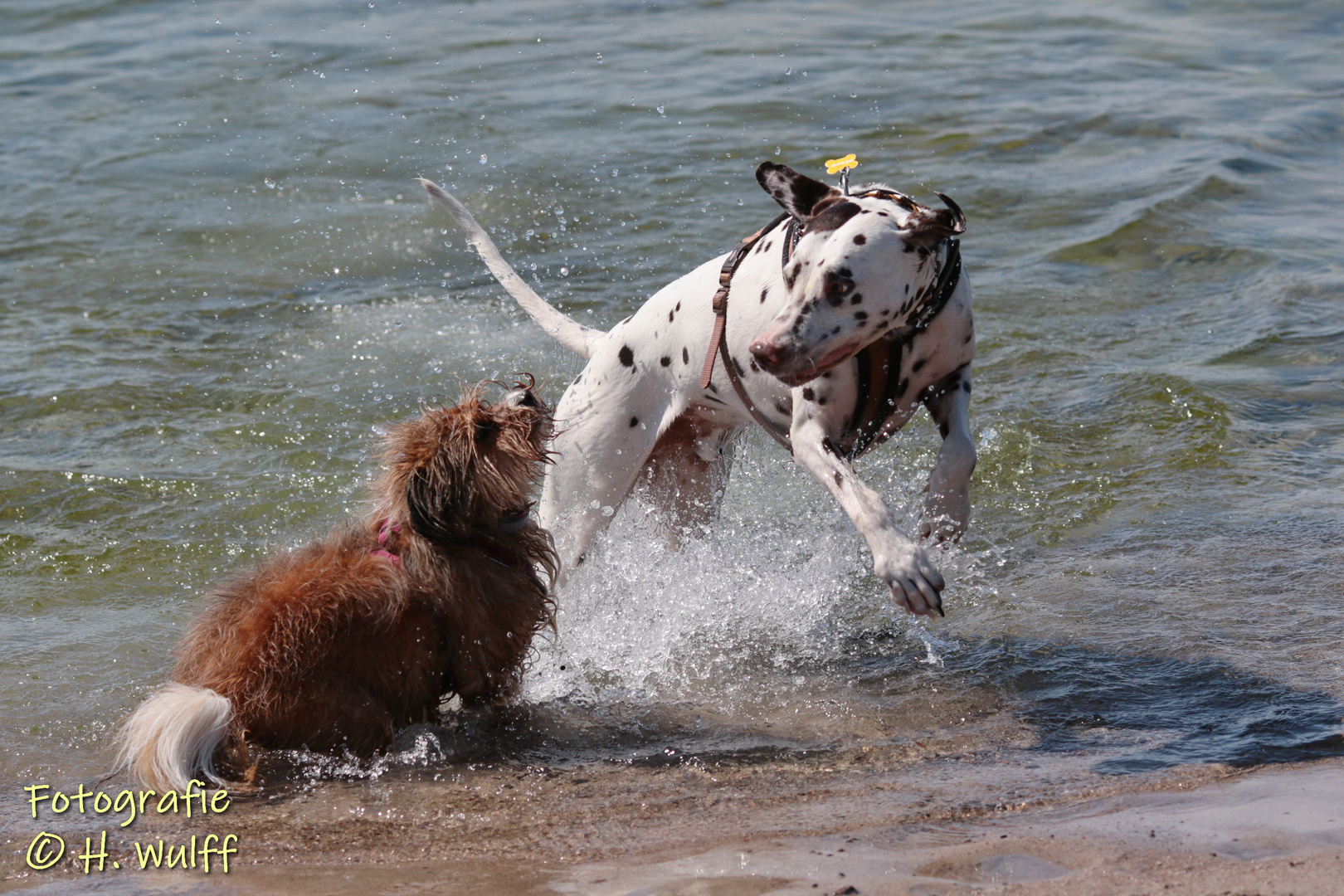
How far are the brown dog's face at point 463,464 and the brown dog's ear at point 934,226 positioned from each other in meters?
1.33

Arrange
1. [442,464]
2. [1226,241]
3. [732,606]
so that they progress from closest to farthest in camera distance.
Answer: [442,464], [732,606], [1226,241]

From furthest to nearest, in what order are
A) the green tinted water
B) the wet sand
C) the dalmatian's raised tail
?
the dalmatian's raised tail, the green tinted water, the wet sand

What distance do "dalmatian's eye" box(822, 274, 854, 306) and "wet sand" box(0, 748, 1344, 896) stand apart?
1.40 meters

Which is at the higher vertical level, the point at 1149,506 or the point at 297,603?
the point at 297,603

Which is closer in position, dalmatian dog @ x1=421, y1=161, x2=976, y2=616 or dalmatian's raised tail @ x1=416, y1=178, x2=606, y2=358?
dalmatian dog @ x1=421, y1=161, x2=976, y2=616

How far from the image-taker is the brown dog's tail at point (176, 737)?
376cm

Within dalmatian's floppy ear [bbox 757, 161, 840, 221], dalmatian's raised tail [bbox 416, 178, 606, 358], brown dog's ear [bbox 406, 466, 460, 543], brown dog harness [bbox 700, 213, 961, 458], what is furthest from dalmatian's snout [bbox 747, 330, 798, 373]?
dalmatian's raised tail [bbox 416, 178, 606, 358]

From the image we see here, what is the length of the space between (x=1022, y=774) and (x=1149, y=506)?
2.63m

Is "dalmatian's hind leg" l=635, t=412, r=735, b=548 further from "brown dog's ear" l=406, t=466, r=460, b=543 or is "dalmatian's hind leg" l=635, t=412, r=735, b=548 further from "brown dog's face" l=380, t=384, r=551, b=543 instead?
"brown dog's ear" l=406, t=466, r=460, b=543

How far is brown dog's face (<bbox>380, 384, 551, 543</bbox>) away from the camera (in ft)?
13.4

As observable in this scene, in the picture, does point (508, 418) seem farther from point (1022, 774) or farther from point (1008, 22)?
point (1008, 22)

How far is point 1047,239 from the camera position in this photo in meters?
9.83

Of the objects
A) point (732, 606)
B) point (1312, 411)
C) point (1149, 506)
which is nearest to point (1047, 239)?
point (1312, 411)

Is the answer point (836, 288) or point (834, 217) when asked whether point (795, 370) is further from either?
point (834, 217)
